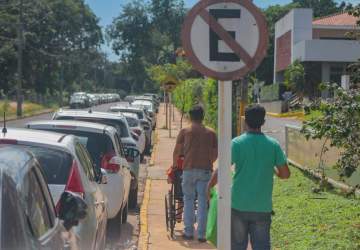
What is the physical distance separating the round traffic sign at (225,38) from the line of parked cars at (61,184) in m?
1.40

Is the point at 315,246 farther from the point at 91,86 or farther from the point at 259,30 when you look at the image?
the point at 91,86

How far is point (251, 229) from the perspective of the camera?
6.40 metres

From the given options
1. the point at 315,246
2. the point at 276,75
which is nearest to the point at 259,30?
the point at 315,246

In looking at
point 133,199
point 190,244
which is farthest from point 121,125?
point 190,244

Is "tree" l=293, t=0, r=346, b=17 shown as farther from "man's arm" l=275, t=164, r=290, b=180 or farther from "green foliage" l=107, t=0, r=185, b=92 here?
"man's arm" l=275, t=164, r=290, b=180

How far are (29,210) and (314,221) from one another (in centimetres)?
611

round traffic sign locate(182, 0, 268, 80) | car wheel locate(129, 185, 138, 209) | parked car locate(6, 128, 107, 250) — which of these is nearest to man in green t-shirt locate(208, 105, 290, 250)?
round traffic sign locate(182, 0, 268, 80)

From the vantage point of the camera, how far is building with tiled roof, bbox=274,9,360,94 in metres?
50.5

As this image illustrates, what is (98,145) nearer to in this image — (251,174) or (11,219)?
(251,174)

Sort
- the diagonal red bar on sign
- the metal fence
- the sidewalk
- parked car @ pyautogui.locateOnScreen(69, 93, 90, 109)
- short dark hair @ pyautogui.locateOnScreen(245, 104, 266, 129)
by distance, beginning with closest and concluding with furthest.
Answer: the diagonal red bar on sign, short dark hair @ pyautogui.locateOnScreen(245, 104, 266, 129), the sidewalk, the metal fence, parked car @ pyautogui.locateOnScreen(69, 93, 90, 109)

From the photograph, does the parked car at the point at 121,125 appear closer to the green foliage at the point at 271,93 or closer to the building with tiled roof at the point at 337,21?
the green foliage at the point at 271,93

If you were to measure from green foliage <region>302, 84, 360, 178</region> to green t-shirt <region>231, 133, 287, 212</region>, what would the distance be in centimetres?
147

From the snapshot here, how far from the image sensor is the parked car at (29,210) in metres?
3.71

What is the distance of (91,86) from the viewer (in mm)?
145750
